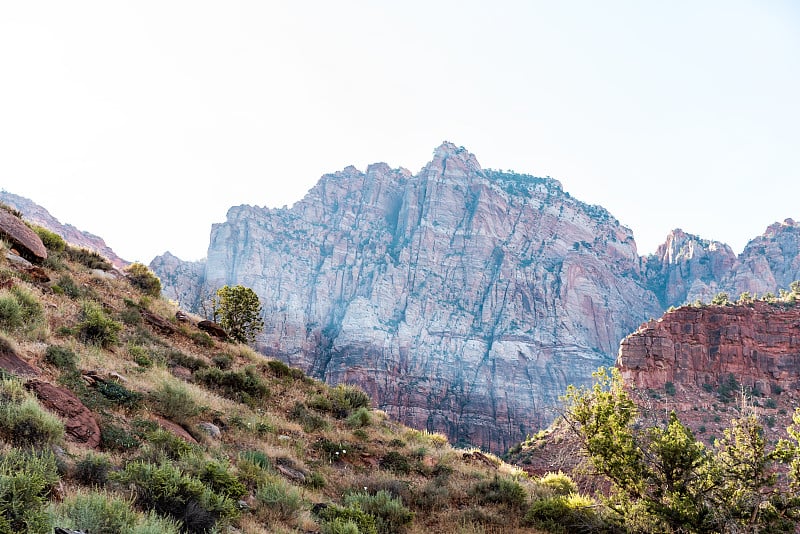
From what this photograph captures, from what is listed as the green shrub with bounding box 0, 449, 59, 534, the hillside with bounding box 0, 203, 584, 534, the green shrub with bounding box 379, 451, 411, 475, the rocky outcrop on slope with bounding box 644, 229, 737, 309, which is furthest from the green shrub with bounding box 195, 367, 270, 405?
the rocky outcrop on slope with bounding box 644, 229, 737, 309

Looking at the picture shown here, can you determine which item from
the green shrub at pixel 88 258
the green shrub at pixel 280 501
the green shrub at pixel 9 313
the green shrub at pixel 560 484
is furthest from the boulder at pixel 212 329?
the green shrub at pixel 560 484

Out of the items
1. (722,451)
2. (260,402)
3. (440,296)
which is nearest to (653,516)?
(722,451)

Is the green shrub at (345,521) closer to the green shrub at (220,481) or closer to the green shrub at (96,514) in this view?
the green shrub at (220,481)

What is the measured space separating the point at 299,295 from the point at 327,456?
395ft

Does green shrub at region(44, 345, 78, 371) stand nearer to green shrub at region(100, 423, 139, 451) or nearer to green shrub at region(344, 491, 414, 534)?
green shrub at region(100, 423, 139, 451)

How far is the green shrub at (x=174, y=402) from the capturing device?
970cm

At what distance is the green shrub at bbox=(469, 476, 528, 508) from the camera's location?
11.2m

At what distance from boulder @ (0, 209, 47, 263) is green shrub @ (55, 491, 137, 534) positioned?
15.5 meters

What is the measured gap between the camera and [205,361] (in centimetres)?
1581

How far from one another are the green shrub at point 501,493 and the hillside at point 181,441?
49 mm

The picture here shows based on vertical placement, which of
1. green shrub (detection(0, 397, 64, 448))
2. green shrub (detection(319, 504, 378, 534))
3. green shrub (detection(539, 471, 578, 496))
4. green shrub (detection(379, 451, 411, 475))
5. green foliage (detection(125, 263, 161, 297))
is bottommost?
green shrub (detection(539, 471, 578, 496))

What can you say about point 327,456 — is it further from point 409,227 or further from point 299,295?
point 409,227

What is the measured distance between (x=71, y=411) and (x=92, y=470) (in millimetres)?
1996

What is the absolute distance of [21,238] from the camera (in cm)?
1695
